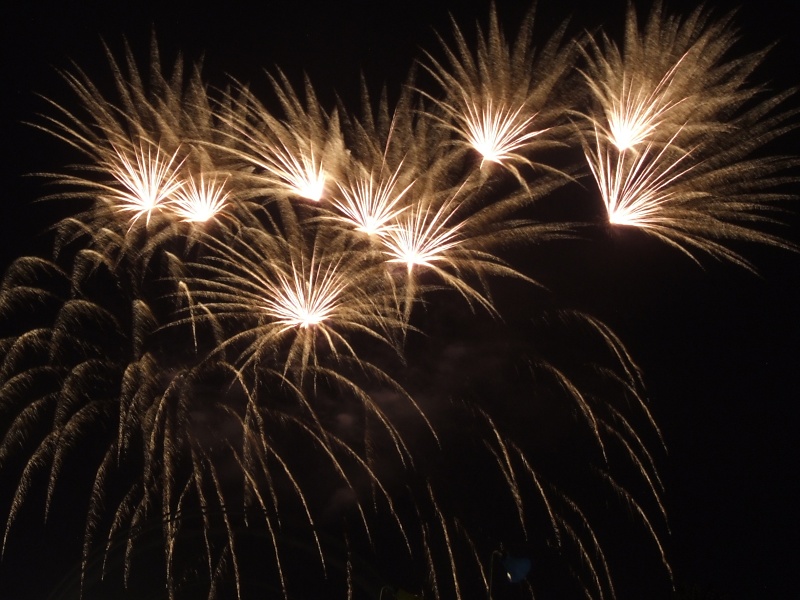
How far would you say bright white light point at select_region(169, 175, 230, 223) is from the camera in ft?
64.6

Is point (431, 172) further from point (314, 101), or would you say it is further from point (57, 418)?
point (57, 418)

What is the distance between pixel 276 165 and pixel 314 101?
4.90ft

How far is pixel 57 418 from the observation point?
1930 cm

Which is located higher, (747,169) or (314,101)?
(314,101)

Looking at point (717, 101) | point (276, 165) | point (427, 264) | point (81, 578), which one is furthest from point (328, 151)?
point (81, 578)

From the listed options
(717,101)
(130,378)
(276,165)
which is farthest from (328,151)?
(717,101)

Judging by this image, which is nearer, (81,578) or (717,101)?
(717,101)

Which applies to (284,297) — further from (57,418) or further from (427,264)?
(57,418)

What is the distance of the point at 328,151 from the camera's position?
19500 millimetres

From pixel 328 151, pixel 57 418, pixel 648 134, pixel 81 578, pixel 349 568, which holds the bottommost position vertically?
pixel 349 568

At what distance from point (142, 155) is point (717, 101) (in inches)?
434

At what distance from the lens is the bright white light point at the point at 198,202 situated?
64.6ft

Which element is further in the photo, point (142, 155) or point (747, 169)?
point (142, 155)

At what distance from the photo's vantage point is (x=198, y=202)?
1978 cm
